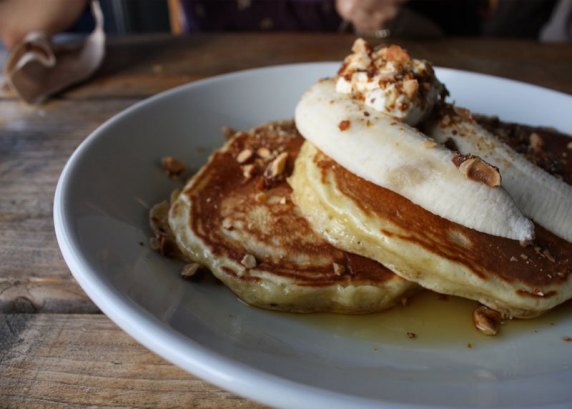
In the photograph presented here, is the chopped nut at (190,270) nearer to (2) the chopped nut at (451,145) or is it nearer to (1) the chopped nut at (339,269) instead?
(1) the chopped nut at (339,269)

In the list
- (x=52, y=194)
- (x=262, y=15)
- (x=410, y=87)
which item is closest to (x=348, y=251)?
(x=410, y=87)

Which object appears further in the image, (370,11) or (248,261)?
(370,11)

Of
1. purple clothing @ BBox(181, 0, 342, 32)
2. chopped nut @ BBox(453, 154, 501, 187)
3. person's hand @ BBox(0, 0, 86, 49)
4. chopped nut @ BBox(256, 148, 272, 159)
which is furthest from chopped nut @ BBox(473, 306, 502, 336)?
purple clothing @ BBox(181, 0, 342, 32)

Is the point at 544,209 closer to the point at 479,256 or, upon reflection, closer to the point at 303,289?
the point at 479,256

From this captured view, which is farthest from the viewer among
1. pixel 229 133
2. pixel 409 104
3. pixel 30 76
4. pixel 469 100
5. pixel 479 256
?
pixel 30 76

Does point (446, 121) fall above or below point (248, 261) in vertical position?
above

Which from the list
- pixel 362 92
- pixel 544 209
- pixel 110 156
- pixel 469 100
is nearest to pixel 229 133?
pixel 110 156

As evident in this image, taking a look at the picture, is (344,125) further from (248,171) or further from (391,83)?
(248,171)
